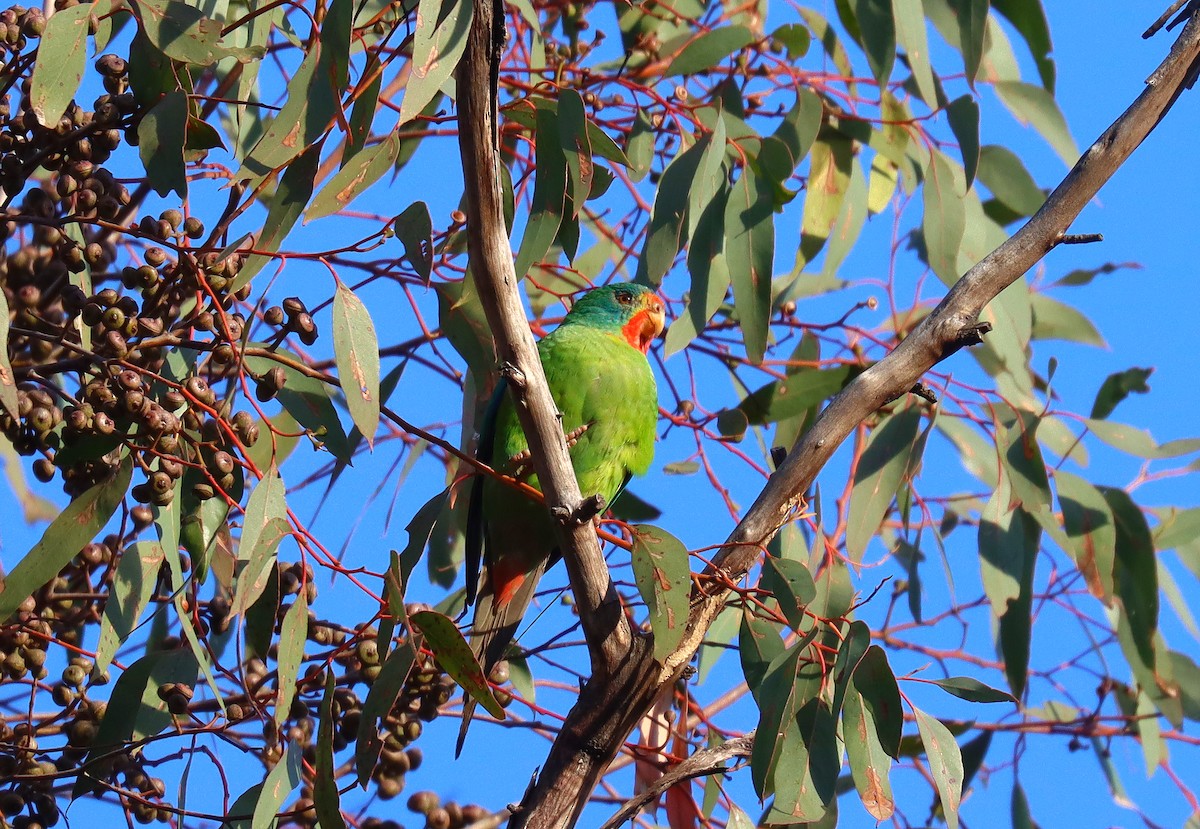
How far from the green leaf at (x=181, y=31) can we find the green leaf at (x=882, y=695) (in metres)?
1.65

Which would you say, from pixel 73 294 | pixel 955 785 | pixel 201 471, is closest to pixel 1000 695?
pixel 955 785

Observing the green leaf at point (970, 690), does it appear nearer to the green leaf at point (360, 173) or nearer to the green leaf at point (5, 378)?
the green leaf at point (360, 173)

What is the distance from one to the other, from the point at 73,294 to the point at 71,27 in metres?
0.49

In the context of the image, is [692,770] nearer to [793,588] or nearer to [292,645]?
[793,588]

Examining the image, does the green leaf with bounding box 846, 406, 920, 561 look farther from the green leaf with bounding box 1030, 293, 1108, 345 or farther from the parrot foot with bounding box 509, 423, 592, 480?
the green leaf with bounding box 1030, 293, 1108, 345

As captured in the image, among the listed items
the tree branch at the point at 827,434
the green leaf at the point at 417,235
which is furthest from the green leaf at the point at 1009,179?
the green leaf at the point at 417,235

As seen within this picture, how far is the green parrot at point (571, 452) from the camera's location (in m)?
3.42

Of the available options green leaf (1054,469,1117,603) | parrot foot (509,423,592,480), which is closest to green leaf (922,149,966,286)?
green leaf (1054,469,1117,603)

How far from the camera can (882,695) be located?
2428 mm

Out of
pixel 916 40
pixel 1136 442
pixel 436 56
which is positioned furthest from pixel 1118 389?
pixel 436 56

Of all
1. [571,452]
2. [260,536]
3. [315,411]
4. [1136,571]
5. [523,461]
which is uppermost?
[571,452]

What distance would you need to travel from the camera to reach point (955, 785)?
250 cm

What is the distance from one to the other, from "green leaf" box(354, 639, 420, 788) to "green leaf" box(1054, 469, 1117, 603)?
2006 mm

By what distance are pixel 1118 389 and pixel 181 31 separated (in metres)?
2.68
